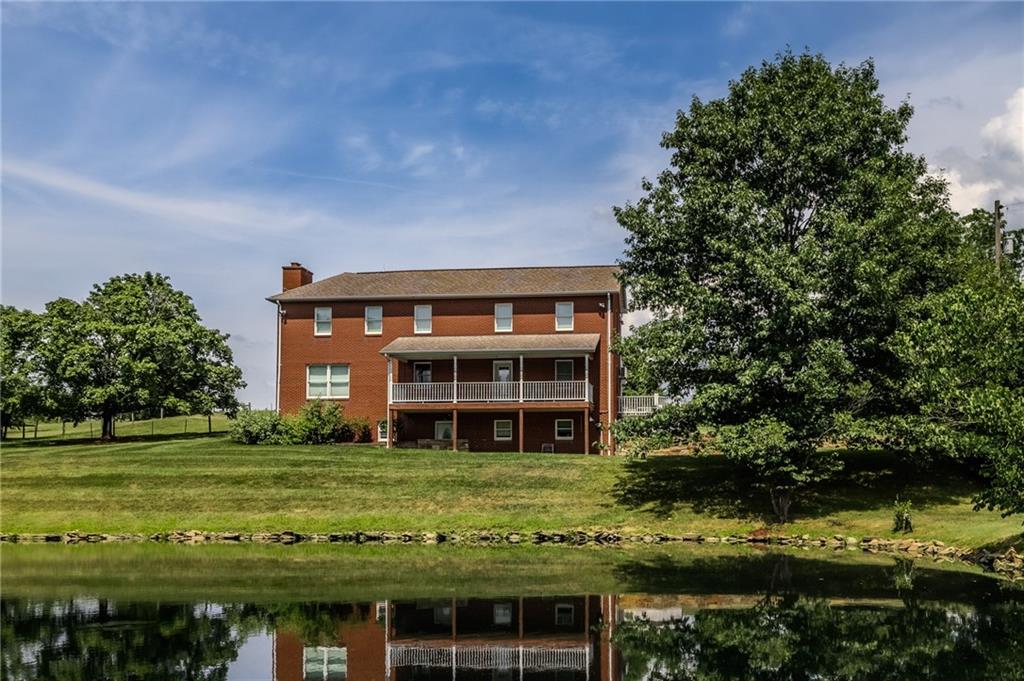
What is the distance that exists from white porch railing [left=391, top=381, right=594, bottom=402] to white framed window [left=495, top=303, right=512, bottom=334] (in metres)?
3.21

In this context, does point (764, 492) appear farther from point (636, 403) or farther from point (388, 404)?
point (388, 404)

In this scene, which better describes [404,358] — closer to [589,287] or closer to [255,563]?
[589,287]

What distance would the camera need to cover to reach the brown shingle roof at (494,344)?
148 feet

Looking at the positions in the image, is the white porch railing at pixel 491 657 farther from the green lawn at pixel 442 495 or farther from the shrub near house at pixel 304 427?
the shrub near house at pixel 304 427

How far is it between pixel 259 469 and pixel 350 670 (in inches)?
1070

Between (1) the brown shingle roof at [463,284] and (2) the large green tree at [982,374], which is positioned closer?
(2) the large green tree at [982,374]

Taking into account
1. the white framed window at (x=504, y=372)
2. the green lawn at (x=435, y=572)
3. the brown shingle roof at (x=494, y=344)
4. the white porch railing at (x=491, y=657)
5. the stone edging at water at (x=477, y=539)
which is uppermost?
the brown shingle roof at (x=494, y=344)

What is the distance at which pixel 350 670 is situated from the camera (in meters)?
13.3

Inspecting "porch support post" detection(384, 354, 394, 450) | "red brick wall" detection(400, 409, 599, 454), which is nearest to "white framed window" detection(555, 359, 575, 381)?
"red brick wall" detection(400, 409, 599, 454)

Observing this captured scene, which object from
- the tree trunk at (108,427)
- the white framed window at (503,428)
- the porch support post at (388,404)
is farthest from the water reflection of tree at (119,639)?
the tree trunk at (108,427)

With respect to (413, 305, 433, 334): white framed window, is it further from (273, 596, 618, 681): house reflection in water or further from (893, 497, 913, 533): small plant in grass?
(273, 596, 618, 681): house reflection in water

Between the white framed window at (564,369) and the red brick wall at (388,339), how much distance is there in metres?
0.30

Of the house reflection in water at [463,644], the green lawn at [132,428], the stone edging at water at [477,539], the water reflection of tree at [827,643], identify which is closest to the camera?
the water reflection of tree at [827,643]

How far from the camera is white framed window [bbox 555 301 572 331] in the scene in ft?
157
